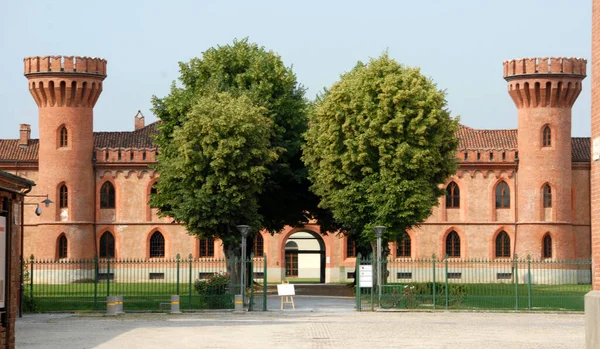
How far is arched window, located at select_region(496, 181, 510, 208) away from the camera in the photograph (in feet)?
205

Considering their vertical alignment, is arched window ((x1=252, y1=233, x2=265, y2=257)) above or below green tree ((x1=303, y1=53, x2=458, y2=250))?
below

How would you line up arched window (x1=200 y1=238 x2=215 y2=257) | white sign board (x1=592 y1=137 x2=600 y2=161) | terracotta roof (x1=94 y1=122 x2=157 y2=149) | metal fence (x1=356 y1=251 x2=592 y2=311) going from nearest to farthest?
1. white sign board (x1=592 y1=137 x2=600 y2=161)
2. metal fence (x1=356 y1=251 x2=592 y2=311)
3. arched window (x1=200 y1=238 x2=215 y2=257)
4. terracotta roof (x1=94 y1=122 x2=157 y2=149)

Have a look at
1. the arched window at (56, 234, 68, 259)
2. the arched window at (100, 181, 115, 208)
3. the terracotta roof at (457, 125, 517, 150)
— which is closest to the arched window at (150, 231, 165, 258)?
the arched window at (100, 181, 115, 208)

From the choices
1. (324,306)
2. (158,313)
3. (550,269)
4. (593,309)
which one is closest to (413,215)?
(324,306)

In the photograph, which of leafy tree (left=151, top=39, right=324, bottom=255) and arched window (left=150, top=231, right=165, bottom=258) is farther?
arched window (left=150, top=231, right=165, bottom=258)

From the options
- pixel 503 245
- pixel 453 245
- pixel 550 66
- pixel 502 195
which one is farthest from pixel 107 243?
pixel 550 66

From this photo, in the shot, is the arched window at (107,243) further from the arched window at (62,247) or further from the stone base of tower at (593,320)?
the stone base of tower at (593,320)

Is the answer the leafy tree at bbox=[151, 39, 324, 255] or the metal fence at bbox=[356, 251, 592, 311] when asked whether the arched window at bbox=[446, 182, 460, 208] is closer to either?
the metal fence at bbox=[356, 251, 592, 311]

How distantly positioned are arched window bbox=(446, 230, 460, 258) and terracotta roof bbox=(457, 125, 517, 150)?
16.3 feet

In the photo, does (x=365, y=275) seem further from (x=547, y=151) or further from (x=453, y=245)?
(x=453, y=245)

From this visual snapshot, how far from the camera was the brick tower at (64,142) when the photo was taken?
196 ft

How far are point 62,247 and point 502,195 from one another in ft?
79.1

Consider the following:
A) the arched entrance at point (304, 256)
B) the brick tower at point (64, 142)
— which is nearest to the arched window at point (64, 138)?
the brick tower at point (64, 142)

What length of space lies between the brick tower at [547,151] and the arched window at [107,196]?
22.3 metres
